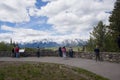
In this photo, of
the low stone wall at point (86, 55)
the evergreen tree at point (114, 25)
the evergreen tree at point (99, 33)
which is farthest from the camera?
the evergreen tree at point (99, 33)

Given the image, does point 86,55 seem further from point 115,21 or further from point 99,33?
point 99,33

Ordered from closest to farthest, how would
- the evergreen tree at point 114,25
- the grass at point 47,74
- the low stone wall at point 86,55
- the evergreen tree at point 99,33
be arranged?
the grass at point 47,74
the low stone wall at point 86,55
the evergreen tree at point 114,25
the evergreen tree at point 99,33

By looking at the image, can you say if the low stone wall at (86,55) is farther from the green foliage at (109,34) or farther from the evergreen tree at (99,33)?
the evergreen tree at (99,33)

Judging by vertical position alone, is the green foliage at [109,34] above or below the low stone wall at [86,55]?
above

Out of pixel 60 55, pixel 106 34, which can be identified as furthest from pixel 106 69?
pixel 106 34

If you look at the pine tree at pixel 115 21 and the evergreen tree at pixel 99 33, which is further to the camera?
the evergreen tree at pixel 99 33

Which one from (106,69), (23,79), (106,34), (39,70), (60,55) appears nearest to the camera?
(23,79)

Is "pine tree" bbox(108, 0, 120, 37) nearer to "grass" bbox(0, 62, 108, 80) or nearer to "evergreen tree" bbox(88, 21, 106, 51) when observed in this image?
"evergreen tree" bbox(88, 21, 106, 51)

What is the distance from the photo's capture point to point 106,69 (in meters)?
20.5

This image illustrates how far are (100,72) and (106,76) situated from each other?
1.68 meters

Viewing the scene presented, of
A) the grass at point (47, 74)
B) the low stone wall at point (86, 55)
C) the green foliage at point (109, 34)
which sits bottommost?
the grass at point (47, 74)

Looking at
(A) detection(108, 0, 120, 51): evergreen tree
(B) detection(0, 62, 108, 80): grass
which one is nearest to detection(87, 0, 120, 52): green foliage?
(A) detection(108, 0, 120, 51): evergreen tree

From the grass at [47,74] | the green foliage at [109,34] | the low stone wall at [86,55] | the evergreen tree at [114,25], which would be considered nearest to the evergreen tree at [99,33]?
the green foliage at [109,34]

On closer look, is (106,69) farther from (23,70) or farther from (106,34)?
(106,34)
